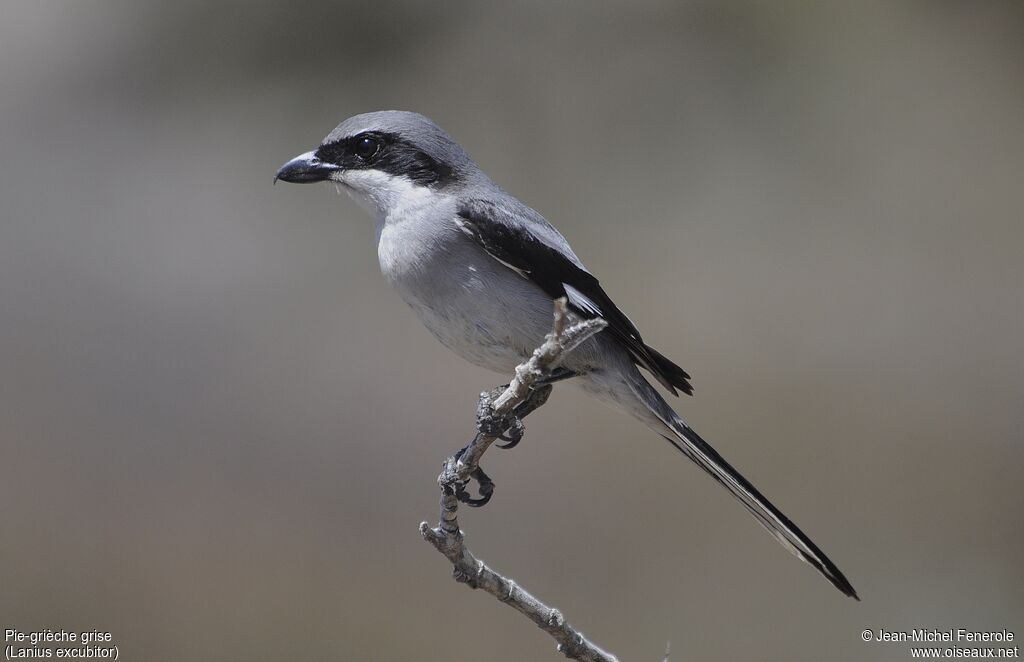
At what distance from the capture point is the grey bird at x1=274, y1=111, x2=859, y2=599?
10.8 ft

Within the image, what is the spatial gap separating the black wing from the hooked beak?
0.56 m

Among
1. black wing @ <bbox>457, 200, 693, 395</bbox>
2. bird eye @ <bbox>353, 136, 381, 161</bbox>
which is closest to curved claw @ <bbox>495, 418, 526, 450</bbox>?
black wing @ <bbox>457, 200, 693, 395</bbox>

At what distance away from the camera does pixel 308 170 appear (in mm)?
3645

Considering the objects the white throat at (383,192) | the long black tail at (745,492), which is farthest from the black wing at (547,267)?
the white throat at (383,192)

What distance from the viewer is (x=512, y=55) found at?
1092 cm

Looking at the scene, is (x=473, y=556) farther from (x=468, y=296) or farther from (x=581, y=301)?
(x=581, y=301)

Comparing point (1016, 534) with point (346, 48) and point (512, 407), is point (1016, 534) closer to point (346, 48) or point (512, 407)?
point (512, 407)

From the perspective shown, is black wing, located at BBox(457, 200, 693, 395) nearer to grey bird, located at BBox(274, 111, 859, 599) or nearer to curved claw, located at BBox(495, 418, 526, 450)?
grey bird, located at BBox(274, 111, 859, 599)

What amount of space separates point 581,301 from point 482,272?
14.3 inches

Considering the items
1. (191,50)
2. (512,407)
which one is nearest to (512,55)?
(191,50)

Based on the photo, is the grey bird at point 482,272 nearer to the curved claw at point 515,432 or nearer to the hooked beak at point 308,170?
the hooked beak at point 308,170

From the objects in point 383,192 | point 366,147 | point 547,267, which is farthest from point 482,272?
point 366,147

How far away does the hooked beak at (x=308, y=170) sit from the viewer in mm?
3625

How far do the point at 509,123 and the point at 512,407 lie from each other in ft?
27.1
